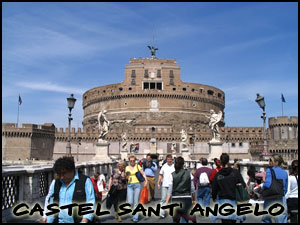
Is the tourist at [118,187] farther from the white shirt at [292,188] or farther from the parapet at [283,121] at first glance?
the parapet at [283,121]

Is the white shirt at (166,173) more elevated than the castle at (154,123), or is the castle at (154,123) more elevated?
the castle at (154,123)

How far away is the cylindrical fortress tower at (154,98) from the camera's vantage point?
64.3 m

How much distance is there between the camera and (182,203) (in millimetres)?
5262

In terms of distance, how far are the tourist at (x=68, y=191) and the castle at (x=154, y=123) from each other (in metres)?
46.6

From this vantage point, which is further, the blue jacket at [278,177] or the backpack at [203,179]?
the backpack at [203,179]

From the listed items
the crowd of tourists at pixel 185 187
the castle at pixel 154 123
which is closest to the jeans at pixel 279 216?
the crowd of tourists at pixel 185 187

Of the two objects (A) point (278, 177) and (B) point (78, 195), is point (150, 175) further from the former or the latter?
(B) point (78, 195)

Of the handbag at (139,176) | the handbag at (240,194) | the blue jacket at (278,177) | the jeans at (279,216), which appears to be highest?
the blue jacket at (278,177)

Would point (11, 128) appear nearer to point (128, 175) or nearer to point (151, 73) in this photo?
point (151, 73)

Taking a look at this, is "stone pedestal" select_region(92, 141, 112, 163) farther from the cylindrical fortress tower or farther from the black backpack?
the cylindrical fortress tower

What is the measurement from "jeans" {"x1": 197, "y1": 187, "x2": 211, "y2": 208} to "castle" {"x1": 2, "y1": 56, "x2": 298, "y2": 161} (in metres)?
43.2

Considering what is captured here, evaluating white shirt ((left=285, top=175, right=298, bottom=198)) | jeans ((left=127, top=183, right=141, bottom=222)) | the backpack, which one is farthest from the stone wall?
white shirt ((left=285, top=175, right=298, bottom=198))

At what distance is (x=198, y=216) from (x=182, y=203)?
1935 millimetres

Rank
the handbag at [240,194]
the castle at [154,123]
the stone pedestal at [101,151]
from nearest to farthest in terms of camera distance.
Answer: the handbag at [240,194], the stone pedestal at [101,151], the castle at [154,123]
